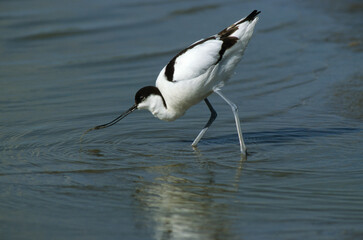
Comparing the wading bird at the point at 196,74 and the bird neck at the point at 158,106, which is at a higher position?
the wading bird at the point at 196,74

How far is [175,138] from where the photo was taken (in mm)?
6230

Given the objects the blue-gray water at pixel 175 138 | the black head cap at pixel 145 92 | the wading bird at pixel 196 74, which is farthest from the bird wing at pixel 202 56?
the blue-gray water at pixel 175 138

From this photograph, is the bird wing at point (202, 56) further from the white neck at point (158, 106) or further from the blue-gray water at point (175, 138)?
the blue-gray water at point (175, 138)

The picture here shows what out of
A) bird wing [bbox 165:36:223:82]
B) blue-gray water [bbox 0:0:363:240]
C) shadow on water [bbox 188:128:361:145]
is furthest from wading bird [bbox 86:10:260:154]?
blue-gray water [bbox 0:0:363:240]

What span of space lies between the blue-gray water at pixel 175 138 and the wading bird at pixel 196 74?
37 centimetres

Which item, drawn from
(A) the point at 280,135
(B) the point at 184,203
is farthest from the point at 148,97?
(B) the point at 184,203

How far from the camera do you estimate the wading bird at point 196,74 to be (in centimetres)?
569

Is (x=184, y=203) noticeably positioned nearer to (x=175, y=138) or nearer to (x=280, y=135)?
(x=175, y=138)

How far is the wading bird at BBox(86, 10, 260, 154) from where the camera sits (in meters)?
5.69

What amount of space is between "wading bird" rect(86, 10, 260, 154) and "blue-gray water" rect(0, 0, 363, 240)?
1.22 feet

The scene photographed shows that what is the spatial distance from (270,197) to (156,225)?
937mm

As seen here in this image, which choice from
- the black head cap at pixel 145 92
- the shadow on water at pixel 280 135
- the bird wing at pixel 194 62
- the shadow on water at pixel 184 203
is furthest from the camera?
the shadow on water at pixel 280 135

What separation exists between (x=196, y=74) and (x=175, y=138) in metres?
0.82

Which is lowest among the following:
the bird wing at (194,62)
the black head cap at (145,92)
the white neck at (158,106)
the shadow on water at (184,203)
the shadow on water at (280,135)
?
the shadow on water at (280,135)
